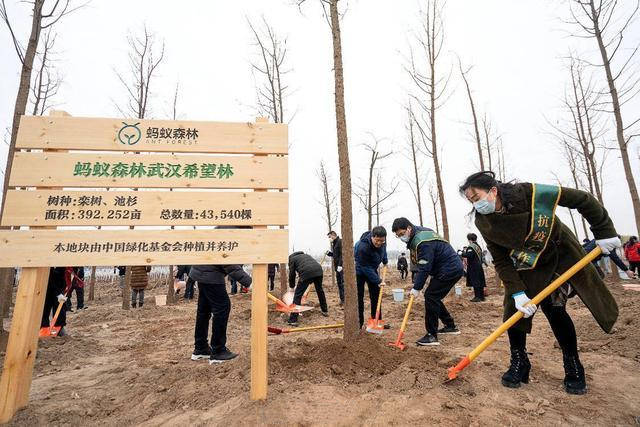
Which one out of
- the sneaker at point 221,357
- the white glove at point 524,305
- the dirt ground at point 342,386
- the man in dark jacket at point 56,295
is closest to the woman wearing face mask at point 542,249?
the white glove at point 524,305

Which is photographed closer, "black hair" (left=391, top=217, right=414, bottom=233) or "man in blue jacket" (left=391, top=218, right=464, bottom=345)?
"man in blue jacket" (left=391, top=218, right=464, bottom=345)

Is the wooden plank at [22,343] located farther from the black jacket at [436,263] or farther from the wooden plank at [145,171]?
the black jacket at [436,263]

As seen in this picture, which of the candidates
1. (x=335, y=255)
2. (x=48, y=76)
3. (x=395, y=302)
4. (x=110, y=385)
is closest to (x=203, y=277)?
(x=110, y=385)

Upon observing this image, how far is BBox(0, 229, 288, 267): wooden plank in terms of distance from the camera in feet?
9.37

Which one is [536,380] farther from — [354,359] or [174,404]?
[174,404]

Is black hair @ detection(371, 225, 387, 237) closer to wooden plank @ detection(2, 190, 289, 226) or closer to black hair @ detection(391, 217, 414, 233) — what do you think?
black hair @ detection(391, 217, 414, 233)

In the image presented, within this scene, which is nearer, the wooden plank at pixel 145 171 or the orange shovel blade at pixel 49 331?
the wooden plank at pixel 145 171

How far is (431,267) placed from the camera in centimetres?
459

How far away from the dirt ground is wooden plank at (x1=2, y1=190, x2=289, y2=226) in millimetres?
1521

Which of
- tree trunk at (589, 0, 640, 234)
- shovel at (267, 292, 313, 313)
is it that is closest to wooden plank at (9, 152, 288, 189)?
shovel at (267, 292, 313, 313)

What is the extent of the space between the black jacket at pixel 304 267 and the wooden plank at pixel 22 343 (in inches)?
171

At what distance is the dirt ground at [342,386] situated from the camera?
246 cm

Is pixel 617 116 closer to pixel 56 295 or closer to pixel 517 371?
pixel 517 371

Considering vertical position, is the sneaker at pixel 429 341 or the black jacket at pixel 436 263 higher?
the black jacket at pixel 436 263
